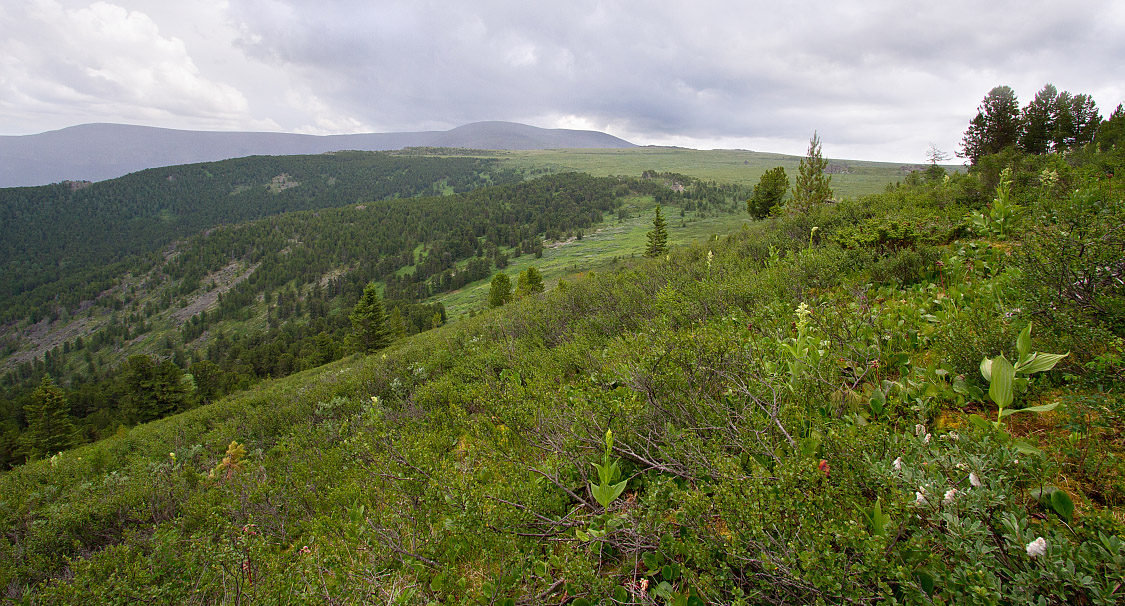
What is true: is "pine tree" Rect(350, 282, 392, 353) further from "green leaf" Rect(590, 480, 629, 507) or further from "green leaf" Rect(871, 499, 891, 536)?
"green leaf" Rect(871, 499, 891, 536)

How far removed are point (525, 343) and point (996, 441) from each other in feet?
22.5

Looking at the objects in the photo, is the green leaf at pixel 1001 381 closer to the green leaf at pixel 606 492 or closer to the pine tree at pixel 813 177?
the green leaf at pixel 606 492

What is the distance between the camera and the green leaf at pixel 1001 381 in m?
1.95

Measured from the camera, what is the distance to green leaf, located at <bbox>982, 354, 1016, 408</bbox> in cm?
195

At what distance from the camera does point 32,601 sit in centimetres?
343

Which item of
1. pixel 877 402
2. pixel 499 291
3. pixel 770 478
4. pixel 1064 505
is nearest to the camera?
pixel 1064 505

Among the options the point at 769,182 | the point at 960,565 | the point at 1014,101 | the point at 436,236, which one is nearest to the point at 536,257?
the point at 436,236

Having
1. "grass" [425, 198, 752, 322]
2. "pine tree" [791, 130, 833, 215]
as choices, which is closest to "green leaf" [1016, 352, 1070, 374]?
"pine tree" [791, 130, 833, 215]

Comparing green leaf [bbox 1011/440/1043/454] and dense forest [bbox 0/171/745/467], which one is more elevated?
green leaf [bbox 1011/440/1043/454]

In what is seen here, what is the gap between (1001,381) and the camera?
1.98 metres

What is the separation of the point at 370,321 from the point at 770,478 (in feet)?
156

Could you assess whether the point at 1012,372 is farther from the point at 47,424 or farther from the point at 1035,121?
the point at 47,424

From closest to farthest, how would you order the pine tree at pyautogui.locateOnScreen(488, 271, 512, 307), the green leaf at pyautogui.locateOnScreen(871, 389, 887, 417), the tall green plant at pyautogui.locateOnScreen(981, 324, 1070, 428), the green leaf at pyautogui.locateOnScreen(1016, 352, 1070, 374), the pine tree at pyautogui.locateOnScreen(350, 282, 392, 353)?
1. the tall green plant at pyautogui.locateOnScreen(981, 324, 1070, 428)
2. the green leaf at pyautogui.locateOnScreen(1016, 352, 1070, 374)
3. the green leaf at pyautogui.locateOnScreen(871, 389, 887, 417)
4. the pine tree at pyautogui.locateOnScreen(350, 282, 392, 353)
5. the pine tree at pyautogui.locateOnScreen(488, 271, 512, 307)

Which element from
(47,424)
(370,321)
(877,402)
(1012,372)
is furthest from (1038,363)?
(47,424)
